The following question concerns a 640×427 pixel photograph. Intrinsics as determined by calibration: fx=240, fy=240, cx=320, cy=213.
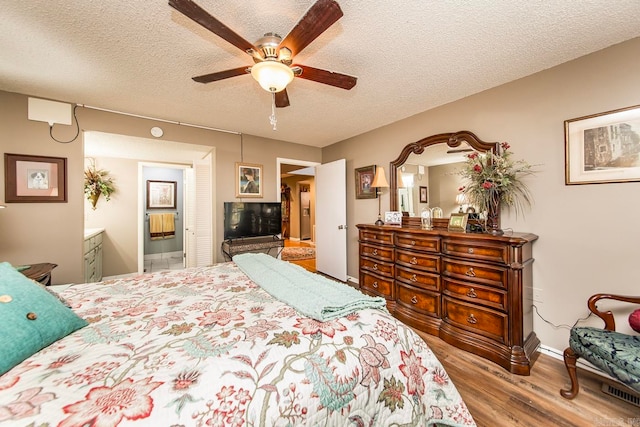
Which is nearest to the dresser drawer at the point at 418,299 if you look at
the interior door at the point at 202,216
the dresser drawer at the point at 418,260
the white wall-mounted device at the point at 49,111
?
the dresser drawer at the point at 418,260

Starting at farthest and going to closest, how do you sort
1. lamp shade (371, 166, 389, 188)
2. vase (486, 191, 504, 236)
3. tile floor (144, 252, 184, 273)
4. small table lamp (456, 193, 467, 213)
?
1. tile floor (144, 252, 184, 273)
2. lamp shade (371, 166, 389, 188)
3. small table lamp (456, 193, 467, 213)
4. vase (486, 191, 504, 236)

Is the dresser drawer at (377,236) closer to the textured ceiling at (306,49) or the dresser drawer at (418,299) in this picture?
the dresser drawer at (418,299)

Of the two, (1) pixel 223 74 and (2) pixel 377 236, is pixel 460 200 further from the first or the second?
(1) pixel 223 74

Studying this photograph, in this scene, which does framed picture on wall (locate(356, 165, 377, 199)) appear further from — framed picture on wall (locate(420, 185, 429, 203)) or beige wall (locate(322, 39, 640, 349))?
beige wall (locate(322, 39, 640, 349))

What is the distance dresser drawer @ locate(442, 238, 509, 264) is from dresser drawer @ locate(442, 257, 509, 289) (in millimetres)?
60

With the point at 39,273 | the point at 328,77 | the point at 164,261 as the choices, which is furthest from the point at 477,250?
the point at 164,261

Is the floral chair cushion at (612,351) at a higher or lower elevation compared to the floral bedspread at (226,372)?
lower

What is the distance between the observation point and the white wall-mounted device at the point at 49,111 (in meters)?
2.47

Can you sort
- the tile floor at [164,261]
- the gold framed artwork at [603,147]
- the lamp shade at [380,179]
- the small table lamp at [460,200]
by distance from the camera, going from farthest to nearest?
the tile floor at [164,261], the lamp shade at [380,179], the small table lamp at [460,200], the gold framed artwork at [603,147]

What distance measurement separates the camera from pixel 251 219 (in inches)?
146

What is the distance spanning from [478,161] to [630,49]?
1135mm

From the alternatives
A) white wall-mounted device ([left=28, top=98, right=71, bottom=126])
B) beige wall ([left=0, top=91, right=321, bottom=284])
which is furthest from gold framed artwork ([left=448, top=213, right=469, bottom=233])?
white wall-mounted device ([left=28, top=98, right=71, bottom=126])

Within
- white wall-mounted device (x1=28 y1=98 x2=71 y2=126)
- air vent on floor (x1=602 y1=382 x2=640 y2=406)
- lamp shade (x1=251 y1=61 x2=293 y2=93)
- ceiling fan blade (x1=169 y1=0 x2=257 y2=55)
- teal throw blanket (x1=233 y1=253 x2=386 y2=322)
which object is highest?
white wall-mounted device (x1=28 y1=98 x2=71 y2=126)

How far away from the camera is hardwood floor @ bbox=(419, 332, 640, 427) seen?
1.45m
